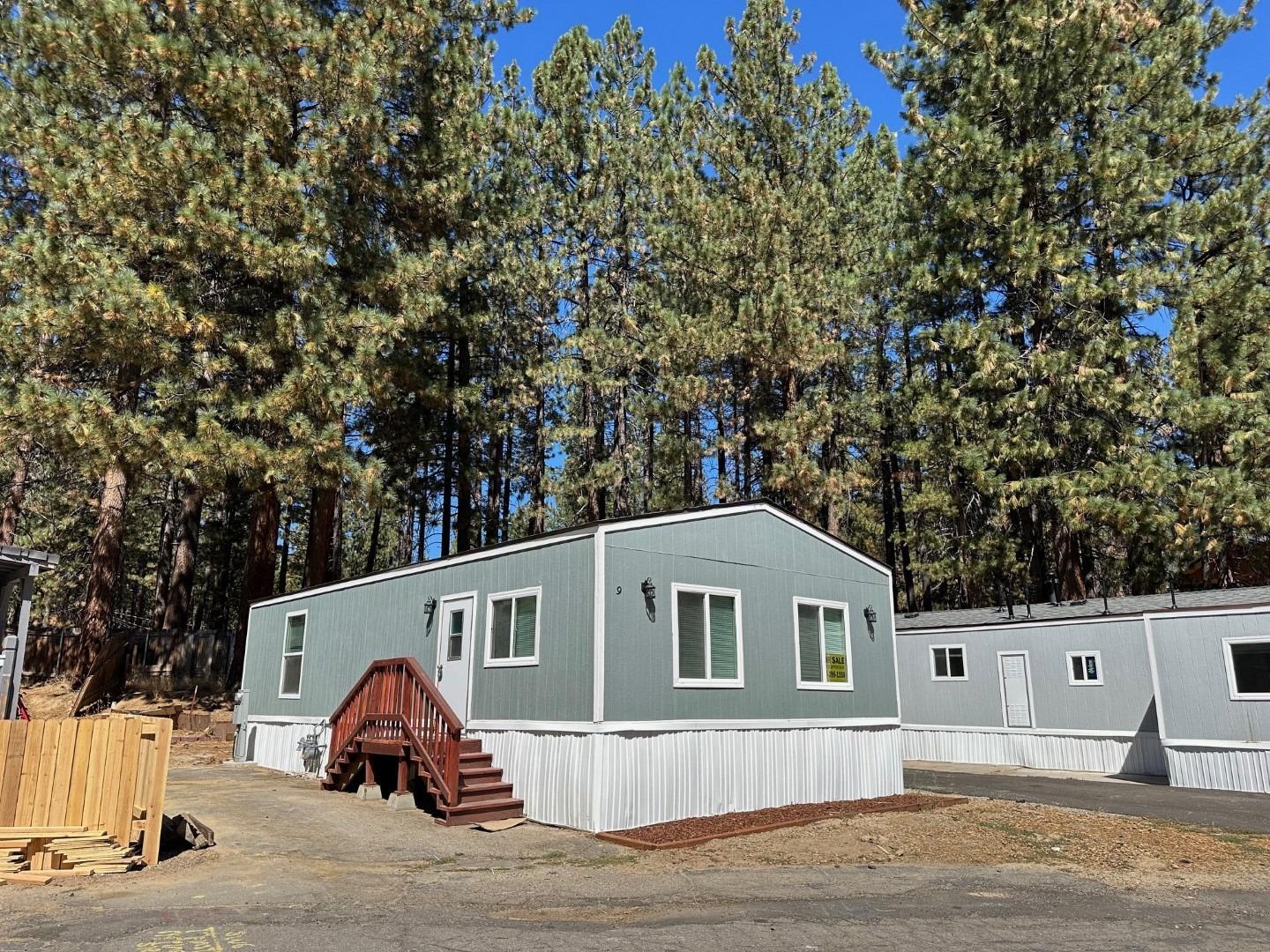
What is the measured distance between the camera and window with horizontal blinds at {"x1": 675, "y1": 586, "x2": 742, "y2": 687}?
10.4m

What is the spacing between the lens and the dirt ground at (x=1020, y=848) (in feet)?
26.0

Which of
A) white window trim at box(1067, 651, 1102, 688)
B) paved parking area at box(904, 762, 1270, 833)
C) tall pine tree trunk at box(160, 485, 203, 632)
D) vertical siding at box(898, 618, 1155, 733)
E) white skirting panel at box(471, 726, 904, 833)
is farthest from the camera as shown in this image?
tall pine tree trunk at box(160, 485, 203, 632)

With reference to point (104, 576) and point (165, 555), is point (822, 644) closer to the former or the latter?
point (104, 576)

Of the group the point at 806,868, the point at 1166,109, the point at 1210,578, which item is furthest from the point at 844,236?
the point at 806,868

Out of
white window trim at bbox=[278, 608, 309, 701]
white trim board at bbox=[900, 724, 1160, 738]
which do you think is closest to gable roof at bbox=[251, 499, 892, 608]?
white window trim at bbox=[278, 608, 309, 701]

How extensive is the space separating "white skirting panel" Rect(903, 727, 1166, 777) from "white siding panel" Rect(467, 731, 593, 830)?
12.1m

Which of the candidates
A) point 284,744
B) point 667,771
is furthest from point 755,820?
point 284,744

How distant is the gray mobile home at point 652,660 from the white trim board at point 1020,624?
5.88 m

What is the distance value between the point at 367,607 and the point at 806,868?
8283 millimetres

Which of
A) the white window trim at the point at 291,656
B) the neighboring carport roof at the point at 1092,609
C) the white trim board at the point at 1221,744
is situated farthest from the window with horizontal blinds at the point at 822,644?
the white window trim at the point at 291,656

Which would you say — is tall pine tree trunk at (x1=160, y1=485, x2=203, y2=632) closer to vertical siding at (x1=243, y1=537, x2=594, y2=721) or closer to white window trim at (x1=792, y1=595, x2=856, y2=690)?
vertical siding at (x1=243, y1=537, x2=594, y2=721)

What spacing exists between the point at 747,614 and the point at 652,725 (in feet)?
7.29

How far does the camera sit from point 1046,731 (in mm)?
17359

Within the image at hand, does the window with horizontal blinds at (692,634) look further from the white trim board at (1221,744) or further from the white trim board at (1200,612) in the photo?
the white trim board at (1221,744)
